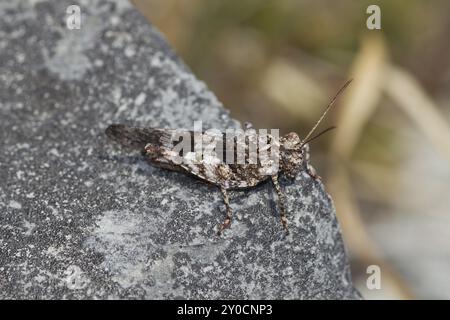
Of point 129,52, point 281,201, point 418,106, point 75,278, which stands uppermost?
point 418,106

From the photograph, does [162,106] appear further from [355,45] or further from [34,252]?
[355,45]

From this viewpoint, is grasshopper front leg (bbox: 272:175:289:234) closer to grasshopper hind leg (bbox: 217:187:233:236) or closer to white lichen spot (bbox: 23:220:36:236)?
grasshopper hind leg (bbox: 217:187:233:236)

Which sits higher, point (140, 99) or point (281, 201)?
point (140, 99)

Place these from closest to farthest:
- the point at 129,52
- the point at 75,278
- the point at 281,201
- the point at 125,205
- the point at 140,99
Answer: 1. the point at 75,278
2. the point at 281,201
3. the point at 125,205
4. the point at 140,99
5. the point at 129,52

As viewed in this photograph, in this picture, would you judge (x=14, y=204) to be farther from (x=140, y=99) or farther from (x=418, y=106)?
(x=418, y=106)

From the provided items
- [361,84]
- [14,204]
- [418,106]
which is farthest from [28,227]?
[418,106]

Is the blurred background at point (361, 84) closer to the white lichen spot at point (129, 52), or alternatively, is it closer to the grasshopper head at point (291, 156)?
the white lichen spot at point (129, 52)
